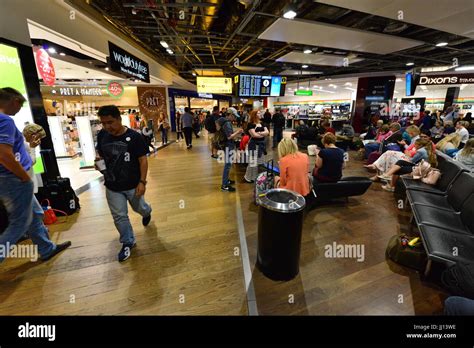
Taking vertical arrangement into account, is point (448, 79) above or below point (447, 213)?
above

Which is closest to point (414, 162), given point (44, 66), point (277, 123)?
point (277, 123)

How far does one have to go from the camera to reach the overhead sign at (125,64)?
3.94 metres

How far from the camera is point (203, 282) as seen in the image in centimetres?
211

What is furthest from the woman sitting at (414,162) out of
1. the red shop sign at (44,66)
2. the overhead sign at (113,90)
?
the overhead sign at (113,90)

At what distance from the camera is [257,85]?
27.1 feet

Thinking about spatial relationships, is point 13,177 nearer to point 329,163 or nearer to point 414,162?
point 329,163

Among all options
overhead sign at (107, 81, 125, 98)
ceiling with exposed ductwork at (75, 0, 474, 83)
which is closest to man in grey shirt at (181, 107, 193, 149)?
ceiling with exposed ductwork at (75, 0, 474, 83)

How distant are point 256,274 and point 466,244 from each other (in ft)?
6.85

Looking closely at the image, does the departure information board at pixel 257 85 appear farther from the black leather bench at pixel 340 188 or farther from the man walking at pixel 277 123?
the black leather bench at pixel 340 188

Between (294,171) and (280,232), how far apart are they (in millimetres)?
1012

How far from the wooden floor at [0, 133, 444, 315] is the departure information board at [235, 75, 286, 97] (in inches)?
235

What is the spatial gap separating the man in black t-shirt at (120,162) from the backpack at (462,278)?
9.76ft

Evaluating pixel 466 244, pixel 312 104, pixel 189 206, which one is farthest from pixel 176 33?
pixel 312 104

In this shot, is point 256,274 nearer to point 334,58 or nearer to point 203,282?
point 203,282
